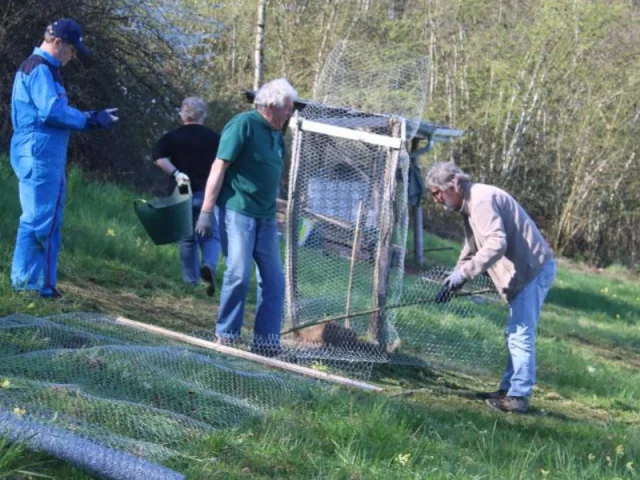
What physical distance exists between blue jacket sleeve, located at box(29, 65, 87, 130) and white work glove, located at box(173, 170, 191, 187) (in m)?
1.32

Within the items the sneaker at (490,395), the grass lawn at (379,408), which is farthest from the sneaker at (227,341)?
the sneaker at (490,395)

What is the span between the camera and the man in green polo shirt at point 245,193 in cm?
663

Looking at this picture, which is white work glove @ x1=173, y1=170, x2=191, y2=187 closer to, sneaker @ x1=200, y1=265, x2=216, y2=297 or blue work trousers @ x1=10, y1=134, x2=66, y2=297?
sneaker @ x1=200, y1=265, x2=216, y2=297

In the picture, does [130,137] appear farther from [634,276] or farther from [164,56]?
[634,276]

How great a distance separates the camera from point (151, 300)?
8.22m

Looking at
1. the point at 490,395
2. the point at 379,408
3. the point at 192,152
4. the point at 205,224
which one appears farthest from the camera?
the point at 192,152

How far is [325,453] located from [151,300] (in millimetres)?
4001

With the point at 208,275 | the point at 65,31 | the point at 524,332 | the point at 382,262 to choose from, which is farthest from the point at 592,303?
the point at 65,31

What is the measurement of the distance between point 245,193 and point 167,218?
99 cm

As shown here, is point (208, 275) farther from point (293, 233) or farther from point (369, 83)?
point (369, 83)

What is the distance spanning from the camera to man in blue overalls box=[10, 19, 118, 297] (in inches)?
268

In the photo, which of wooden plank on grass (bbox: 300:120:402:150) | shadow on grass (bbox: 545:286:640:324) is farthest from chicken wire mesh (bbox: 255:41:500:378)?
shadow on grass (bbox: 545:286:640:324)

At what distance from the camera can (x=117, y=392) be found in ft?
15.5

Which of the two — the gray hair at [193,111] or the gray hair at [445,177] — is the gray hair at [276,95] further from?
the gray hair at [193,111]
